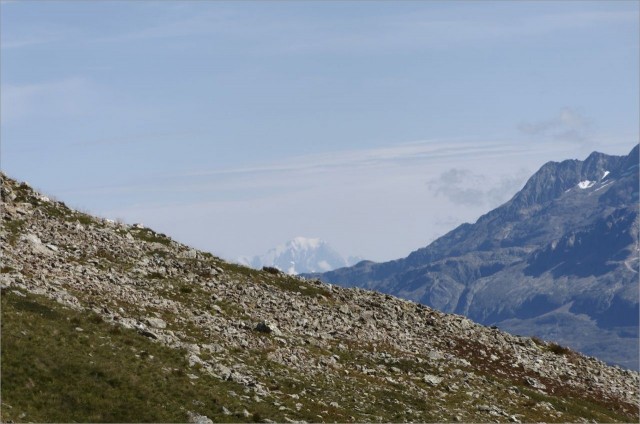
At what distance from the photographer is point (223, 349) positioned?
53656mm

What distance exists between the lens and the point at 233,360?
52.2 m

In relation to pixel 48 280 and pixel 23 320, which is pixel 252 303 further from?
pixel 23 320

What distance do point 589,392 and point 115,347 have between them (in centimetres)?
4425

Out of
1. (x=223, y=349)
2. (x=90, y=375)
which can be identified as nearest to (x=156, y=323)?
(x=223, y=349)

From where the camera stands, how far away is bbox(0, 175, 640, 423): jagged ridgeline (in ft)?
142

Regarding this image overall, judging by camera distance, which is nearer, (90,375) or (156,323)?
(90,375)

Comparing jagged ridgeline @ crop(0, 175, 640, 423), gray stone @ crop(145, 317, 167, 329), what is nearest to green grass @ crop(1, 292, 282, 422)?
jagged ridgeline @ crop(0, 175, 640, 423)

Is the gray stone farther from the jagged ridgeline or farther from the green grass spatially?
the green grass

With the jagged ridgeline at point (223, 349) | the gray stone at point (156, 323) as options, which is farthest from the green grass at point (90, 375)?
the gray stone at point (156, 323)

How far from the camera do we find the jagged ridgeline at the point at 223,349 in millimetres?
43250

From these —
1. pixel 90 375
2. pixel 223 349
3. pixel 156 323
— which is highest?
pixel 156 323

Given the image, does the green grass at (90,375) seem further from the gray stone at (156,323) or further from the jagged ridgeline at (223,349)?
the gray stone at (156,323)

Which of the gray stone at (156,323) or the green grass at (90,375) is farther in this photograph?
the gray stone at (156,323)

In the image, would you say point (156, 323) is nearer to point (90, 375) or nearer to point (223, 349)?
point (223, 349)
